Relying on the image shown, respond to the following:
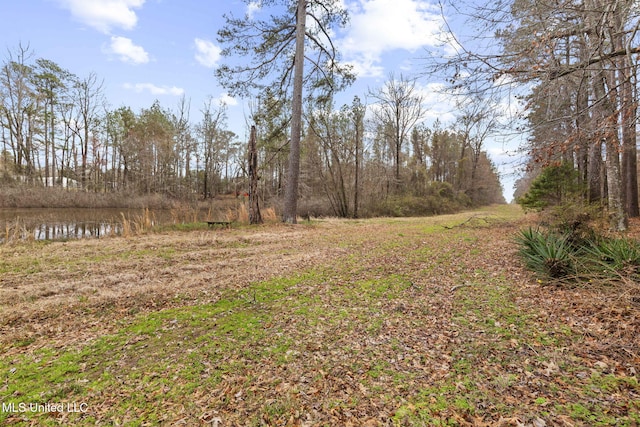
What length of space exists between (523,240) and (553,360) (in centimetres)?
325

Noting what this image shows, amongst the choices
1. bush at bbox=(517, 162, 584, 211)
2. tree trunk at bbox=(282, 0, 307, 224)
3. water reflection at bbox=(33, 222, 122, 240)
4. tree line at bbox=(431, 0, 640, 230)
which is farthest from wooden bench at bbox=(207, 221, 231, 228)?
bush at bbox=(517, 162, 584, 211)

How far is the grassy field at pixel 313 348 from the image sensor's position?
6.06 feet

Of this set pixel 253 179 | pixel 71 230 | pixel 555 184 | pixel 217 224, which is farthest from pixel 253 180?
pixel 555 184

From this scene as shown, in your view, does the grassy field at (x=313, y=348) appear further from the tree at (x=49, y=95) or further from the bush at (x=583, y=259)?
the tree at (x=49, y=95)

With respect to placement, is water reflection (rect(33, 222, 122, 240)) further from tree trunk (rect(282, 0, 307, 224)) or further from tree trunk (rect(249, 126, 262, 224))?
tree trunk (rect(282, 0, 307, 224))

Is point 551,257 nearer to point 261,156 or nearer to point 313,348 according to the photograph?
point 313,348

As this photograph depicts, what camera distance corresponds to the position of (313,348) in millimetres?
2611

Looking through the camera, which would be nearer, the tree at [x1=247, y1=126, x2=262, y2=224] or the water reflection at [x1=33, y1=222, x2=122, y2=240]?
the water reflection at [x1=33, y1=222, x2=122, y2=240]

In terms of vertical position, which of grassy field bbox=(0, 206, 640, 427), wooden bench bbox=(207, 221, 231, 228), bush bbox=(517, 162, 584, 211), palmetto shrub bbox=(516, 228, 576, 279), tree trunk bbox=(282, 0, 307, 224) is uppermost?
tree trunk bbox=(282, 0, 307, 224)

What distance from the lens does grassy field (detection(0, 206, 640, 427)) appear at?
1.85m

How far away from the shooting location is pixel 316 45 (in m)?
12.5

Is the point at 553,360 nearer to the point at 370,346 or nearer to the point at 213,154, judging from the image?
the point at 370,346

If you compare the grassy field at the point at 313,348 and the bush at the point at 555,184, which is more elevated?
the bush at the point at 555,184

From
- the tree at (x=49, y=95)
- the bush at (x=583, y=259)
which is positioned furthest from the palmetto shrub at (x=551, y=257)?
the tree at (x=49, y=95)
